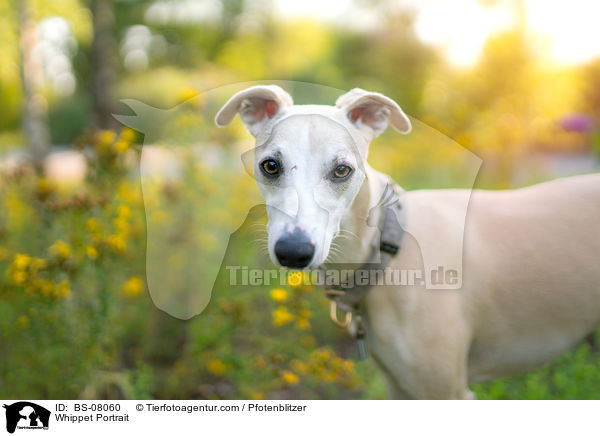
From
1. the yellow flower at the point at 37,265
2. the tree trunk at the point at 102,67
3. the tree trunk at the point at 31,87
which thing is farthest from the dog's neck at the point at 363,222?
the tree trunk at the point at 102,67

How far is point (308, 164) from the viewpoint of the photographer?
1553mm

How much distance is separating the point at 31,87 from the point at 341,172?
16.7ft

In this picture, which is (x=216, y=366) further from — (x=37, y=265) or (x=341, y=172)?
(x=341, y=172)

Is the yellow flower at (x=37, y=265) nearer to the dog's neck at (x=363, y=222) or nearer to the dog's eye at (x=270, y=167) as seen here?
the dog's eye at (x=270, y=167)

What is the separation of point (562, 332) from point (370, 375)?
1299 millimetres

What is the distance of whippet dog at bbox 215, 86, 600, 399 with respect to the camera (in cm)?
161

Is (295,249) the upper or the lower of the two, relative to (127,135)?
lower

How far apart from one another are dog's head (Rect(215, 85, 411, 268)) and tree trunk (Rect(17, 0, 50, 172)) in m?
4.17

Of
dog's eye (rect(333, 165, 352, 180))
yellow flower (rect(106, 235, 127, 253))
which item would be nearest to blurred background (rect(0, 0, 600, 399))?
yellow flower (rect(106, 235, 127, 253))

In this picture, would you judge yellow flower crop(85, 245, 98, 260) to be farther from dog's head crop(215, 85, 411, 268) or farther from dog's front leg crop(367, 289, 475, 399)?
dog's front leg crop(367, 289, 475, 399)

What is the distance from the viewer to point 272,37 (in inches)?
286

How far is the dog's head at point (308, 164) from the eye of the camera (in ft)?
4.83

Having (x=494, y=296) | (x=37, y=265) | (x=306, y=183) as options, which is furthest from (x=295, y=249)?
(x=37, y=265)
